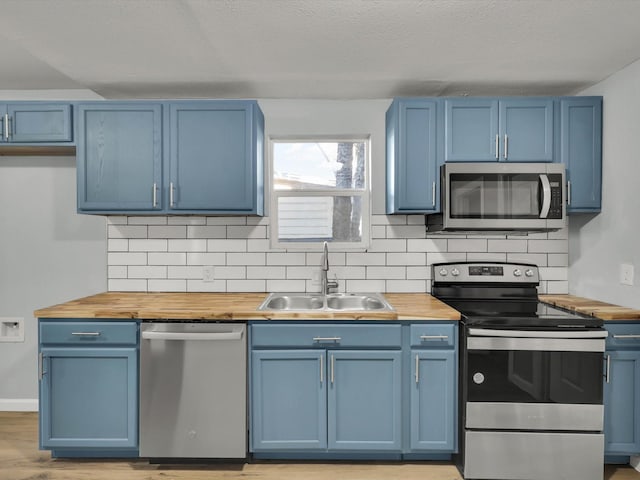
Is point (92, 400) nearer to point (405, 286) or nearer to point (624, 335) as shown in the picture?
point (405, 286)

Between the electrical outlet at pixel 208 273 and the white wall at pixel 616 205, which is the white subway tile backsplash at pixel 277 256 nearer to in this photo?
the electrical outlet at pixel 208 273

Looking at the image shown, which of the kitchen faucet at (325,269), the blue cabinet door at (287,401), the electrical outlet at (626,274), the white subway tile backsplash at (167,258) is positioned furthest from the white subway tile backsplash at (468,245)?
the white subway tile backsplash at (167,258)

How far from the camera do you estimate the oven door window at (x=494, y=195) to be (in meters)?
2.49

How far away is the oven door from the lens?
2.13m

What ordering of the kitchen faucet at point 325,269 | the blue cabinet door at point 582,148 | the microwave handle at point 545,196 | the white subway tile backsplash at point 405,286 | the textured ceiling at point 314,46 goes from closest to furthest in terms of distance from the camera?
the textured ceiling at point 314,46 → the microwave handle at point 545,196 → the blue cabinet door at point 582,148 → the kitchen faucet at point 325,269 → the white subway tile backsplash at point 405,286

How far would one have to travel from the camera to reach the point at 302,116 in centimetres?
296

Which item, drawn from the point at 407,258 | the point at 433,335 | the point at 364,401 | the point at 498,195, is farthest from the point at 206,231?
the point at 498,195

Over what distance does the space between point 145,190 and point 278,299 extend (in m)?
1.10

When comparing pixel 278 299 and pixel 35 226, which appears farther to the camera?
pixel 35 226

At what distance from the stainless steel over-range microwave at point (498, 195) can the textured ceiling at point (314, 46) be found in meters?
0.59

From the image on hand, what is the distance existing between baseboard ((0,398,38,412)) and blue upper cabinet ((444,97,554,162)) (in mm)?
3356

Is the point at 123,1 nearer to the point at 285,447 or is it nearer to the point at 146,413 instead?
the point at 146,413

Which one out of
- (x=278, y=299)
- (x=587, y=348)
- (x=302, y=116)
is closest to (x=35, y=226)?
(x=278, y=299)

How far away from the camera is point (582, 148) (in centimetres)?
258
